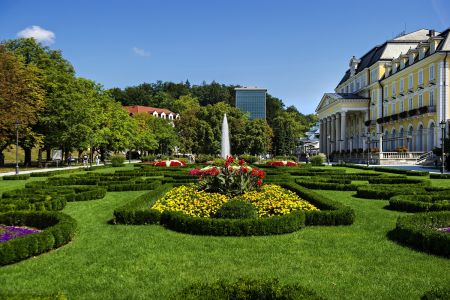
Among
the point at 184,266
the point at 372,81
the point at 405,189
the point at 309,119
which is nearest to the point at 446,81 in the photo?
the point at 372,81

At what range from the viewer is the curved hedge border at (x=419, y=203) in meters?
11.6

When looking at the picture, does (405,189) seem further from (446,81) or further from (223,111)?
(223,111)

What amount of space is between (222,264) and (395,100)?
170 feet

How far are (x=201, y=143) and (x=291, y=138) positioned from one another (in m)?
27.8

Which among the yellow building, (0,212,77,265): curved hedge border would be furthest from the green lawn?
the yellow building

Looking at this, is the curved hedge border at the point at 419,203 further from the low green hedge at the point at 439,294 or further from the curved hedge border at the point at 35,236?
the curved hedge border at the point at 35,236

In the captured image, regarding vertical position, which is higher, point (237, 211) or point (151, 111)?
point (151, 111)

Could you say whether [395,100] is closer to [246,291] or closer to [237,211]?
[237,211]

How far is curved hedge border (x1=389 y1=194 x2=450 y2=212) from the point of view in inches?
458

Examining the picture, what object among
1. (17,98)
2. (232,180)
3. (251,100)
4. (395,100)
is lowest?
(232,180)

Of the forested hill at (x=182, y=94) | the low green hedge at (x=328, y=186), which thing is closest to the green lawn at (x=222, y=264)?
the low green hedge at (x=328, y=186)

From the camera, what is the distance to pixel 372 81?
195 feet

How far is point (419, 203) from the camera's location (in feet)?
39.3

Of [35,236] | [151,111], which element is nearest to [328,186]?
[35,236]
